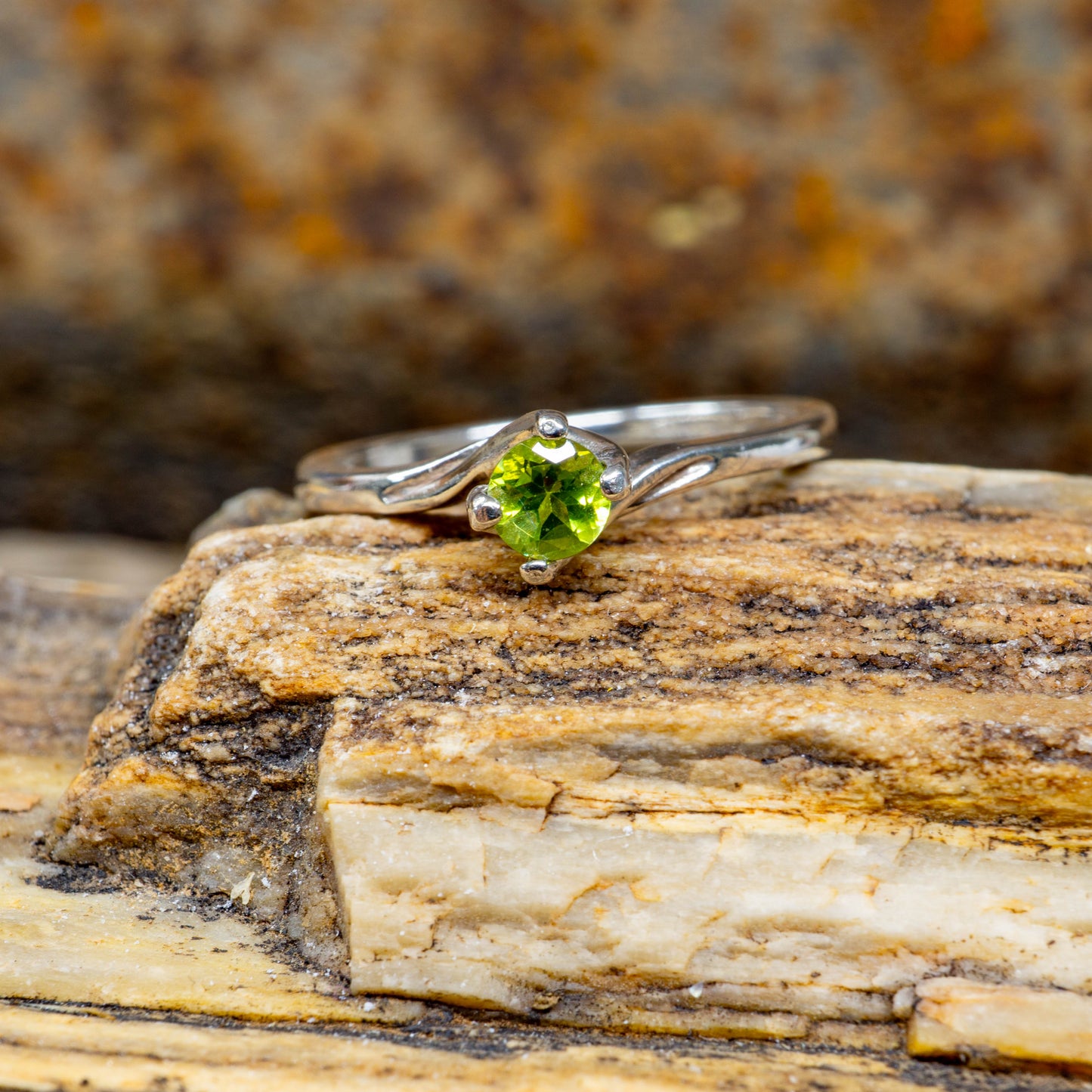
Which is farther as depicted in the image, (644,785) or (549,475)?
(549,475)

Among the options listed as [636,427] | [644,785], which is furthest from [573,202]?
[644,785]

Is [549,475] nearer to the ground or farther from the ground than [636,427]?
nearer to the ground

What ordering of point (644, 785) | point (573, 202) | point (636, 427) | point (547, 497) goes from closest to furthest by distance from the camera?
point (644, 785)
point (547, 497)
point (636, 427)
point (573, 202)

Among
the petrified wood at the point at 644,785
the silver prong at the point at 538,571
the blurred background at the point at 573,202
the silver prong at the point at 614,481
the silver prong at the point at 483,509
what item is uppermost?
the blurred background at the point at 573,202

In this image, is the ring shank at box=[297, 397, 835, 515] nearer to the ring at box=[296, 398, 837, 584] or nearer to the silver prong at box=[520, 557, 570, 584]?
the ring at box=[296, 398, 837, 584]

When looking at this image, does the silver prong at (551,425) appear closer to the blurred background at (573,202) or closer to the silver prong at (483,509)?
the silver prong at (483,509)

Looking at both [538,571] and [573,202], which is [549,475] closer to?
[538,571]

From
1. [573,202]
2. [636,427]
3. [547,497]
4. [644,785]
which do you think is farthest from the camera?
[573,202]

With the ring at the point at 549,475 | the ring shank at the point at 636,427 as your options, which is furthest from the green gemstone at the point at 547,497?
the ring shank at the point at 636,427
